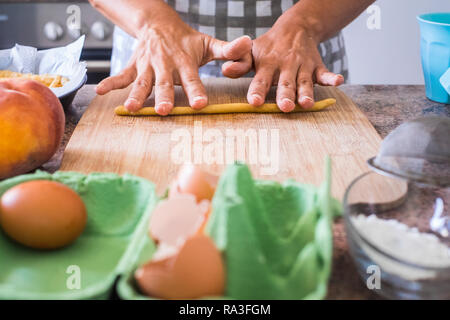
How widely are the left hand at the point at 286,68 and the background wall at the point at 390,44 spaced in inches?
57.6

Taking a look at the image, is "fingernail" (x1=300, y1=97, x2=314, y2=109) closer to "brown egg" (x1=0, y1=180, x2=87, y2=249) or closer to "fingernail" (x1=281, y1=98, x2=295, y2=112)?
"fingernail" (x1=281, y1=98, x2=295, y2=112)

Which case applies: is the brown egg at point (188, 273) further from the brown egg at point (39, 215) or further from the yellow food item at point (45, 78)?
the yellow food item at point (45, 78)

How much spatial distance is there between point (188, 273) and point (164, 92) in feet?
2.39

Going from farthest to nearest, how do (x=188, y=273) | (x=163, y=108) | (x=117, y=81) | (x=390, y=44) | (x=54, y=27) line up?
(x=390, y=44) < (x=54, y=27) < (x=117, y=81) < (x=163, y=108) < (x=188, y=273)

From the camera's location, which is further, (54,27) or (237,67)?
(54,27)

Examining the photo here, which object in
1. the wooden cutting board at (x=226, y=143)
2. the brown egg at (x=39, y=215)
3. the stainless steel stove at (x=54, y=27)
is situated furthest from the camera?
the stainless steel stove at (x=54, y=27)

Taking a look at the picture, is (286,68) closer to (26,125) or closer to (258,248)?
(26,125)

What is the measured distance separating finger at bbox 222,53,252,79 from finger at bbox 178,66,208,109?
0.08 meters

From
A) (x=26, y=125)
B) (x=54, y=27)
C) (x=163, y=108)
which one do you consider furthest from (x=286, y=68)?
(x=54, y=27)

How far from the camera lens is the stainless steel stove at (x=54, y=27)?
226 centimetres

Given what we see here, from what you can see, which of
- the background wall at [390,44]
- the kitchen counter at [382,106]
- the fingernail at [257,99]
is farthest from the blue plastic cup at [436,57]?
the background wall at [390,44]

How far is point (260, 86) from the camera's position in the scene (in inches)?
45.9

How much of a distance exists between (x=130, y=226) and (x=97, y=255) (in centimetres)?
5
